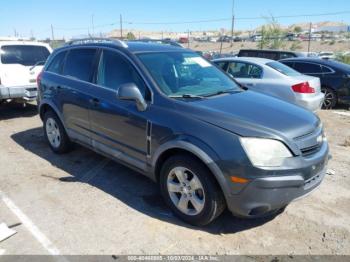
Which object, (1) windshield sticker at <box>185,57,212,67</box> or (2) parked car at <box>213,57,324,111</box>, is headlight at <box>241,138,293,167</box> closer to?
(1) windshield sticker at <box>185,57,212,67</box>

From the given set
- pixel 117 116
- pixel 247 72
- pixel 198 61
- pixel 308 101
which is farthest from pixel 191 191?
pixel 247 72

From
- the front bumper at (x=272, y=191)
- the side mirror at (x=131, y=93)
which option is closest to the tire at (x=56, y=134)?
the side mirror at (x=131, y=93)

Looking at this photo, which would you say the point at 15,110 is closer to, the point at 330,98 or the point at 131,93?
the point at 131,93

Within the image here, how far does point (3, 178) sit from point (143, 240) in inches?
101

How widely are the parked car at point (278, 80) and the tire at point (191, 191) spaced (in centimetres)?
405

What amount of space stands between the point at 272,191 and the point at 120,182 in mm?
2236

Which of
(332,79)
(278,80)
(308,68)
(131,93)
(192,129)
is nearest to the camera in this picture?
(192,129)

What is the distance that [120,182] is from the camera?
456 centimetres

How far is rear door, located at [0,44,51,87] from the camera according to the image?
26.1 ft

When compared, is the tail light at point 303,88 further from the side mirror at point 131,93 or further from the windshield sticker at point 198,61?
the side mirror at point 131,93

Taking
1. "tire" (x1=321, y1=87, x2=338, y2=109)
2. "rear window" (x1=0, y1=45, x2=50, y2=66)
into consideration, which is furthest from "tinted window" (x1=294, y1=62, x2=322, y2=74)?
"rear window" (x1=0, y1=45, x2=50, y2=66)

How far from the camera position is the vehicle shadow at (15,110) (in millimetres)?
8609

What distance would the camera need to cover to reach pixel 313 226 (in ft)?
11.7

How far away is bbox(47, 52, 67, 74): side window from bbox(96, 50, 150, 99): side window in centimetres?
121
